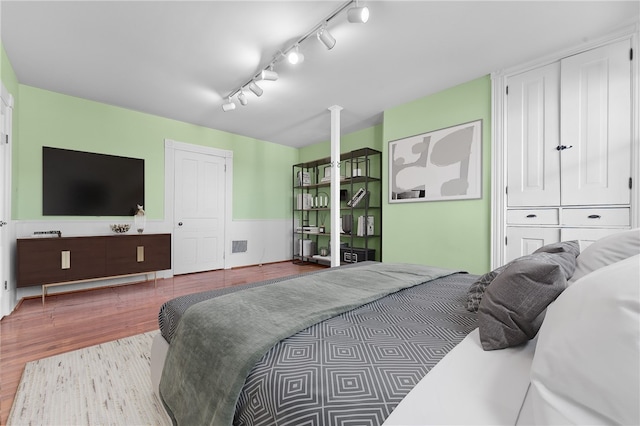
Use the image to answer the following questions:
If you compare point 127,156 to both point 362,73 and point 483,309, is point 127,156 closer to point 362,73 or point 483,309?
point 362,73

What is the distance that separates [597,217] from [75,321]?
4783mm

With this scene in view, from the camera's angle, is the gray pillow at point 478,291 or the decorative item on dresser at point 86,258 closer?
the gray pillow at point 478,291

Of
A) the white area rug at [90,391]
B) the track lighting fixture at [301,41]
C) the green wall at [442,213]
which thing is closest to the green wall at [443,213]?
the green wall at [442,213]

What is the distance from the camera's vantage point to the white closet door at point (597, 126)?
2.26 m

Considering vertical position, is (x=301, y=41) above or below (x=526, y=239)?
above

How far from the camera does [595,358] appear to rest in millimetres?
458

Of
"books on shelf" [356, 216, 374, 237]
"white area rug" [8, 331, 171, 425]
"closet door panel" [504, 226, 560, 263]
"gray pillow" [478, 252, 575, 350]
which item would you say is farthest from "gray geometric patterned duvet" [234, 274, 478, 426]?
"books on shelf" [356, 216, 374, 237]

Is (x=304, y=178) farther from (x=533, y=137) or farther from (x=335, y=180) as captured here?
(x=533, y=137)

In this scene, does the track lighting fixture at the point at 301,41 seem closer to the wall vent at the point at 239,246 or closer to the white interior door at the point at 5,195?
the white interior door at the point at 5,195

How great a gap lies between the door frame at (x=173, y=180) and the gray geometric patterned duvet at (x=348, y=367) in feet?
13.2

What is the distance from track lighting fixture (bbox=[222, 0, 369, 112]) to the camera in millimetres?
1920

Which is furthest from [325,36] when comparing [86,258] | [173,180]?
[86,258]

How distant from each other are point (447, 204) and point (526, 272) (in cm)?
267

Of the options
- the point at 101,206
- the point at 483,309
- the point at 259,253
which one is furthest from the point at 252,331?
the point at 259,253
